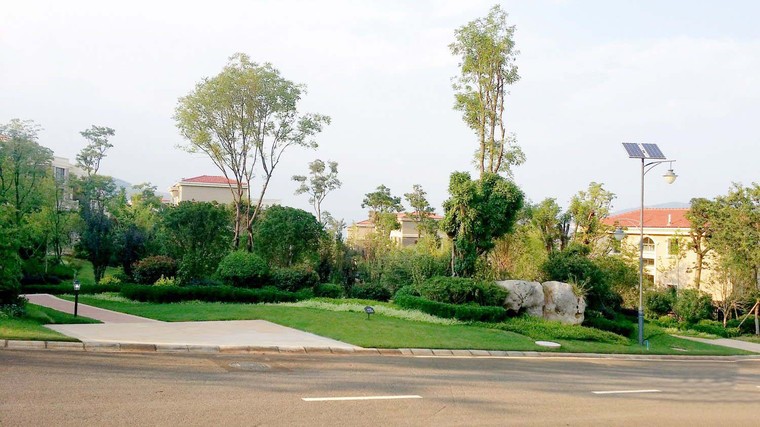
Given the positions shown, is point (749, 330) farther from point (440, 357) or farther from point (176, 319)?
point (176, 319)

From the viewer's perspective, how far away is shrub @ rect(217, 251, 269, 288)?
2775cm

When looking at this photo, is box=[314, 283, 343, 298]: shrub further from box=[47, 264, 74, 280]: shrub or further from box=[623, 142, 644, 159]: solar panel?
box=[47, 264, 74, 280]: shrub

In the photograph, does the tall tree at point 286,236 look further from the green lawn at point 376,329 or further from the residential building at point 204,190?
the residential building at point 204,190

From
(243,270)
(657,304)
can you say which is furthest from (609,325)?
(243,270)

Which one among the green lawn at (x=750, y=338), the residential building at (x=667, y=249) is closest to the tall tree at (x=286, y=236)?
the residential building at (x=667, y=249)

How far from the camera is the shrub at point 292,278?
28609mm

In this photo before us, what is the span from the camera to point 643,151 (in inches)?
926

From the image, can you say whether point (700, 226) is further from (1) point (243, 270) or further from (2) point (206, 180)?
(2) point (206, 180)

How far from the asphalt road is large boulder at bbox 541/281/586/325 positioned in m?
9.98

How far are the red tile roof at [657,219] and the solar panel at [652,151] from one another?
2799 centimetres

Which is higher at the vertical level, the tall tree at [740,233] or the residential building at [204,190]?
the residential building at [204,190]

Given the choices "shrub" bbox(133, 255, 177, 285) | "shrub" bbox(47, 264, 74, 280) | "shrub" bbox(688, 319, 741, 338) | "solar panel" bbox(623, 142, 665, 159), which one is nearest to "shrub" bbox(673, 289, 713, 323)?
"shrub" bbox(688, 319, 741, 338)

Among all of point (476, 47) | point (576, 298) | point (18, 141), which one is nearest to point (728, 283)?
point (576, 298)

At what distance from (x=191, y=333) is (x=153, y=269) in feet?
42.8
